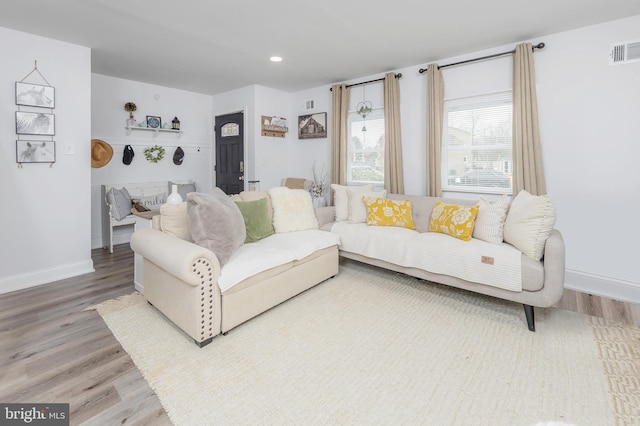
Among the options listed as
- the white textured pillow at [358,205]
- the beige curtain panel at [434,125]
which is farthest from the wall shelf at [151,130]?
the beige curtain panel at [434,125]

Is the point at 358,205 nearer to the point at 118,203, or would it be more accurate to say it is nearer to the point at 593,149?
the point at 593,149

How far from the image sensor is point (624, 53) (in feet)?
9.12

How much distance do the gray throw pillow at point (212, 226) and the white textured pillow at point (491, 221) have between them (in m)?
2.08

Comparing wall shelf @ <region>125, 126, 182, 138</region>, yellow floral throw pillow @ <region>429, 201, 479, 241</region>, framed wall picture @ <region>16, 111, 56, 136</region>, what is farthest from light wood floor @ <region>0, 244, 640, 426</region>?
wall shelf @ <region>125, 126, 182, 138</region>

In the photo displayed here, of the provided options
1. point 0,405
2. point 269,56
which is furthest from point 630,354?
point 269,56

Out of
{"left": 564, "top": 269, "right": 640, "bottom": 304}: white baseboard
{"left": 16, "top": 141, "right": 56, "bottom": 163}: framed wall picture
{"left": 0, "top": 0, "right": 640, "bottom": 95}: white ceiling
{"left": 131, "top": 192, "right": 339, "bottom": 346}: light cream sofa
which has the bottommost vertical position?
{"left": 564, "top": 269, "right": 640, "bottom": 304}: white baseboard

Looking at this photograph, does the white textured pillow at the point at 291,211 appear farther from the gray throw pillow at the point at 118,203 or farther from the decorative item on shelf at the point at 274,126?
the gray throw pillow at the point at 118,203

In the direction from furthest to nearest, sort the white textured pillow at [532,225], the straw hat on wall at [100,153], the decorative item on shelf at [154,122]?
the decorative item on shelf at [154,122] < the straw hat on wall at [100,153] < the white textured pillow at [532,225]

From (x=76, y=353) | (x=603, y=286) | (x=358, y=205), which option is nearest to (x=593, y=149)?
(x=603, y=286)

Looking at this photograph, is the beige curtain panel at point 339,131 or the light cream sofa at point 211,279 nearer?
the light cream sofa at point 211,279

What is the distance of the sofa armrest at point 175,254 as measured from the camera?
6.31 feet

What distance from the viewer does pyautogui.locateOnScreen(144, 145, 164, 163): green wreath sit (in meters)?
4.91

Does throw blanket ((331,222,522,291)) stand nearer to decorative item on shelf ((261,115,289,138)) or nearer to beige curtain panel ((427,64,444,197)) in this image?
beige curtain panel ((427,64,444,197))

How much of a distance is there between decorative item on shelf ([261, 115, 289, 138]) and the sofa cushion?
9.42 feet
